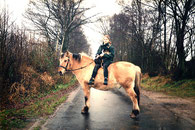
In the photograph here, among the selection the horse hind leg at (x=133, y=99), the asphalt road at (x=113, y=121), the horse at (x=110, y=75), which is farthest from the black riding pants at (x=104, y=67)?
the asphalt road at (x=113, y=121)

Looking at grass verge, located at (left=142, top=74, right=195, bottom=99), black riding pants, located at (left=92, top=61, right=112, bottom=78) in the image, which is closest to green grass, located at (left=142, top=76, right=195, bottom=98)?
grass verge, located at (left=142, top=74, right=195, bottom=99)

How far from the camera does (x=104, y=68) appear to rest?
612cm

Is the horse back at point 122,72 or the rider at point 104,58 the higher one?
the rider at point 104,58

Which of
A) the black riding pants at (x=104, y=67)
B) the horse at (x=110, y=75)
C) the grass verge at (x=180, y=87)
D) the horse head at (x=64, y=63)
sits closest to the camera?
the horse at (x=110, y=75)

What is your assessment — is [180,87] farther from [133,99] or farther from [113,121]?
[113,121]

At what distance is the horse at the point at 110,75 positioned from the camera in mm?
5949

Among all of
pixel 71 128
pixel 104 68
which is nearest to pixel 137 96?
pixel 104 68

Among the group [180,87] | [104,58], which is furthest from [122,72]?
[180,87]

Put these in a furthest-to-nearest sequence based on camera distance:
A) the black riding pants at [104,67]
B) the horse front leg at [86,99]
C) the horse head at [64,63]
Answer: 1. the horse head at [64,63]
2. the horse front leg at [86,99]
3. the black riding pants at [104,67]

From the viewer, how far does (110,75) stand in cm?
613

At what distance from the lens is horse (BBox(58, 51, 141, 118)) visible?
234 inches

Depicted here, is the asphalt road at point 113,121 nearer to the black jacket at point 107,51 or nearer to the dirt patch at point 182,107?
the dirt patch at point 182,107

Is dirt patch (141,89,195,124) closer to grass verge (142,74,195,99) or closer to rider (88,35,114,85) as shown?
grass verge (142,74,195,99)

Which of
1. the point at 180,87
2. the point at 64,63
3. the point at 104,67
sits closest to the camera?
the point at 104,67
